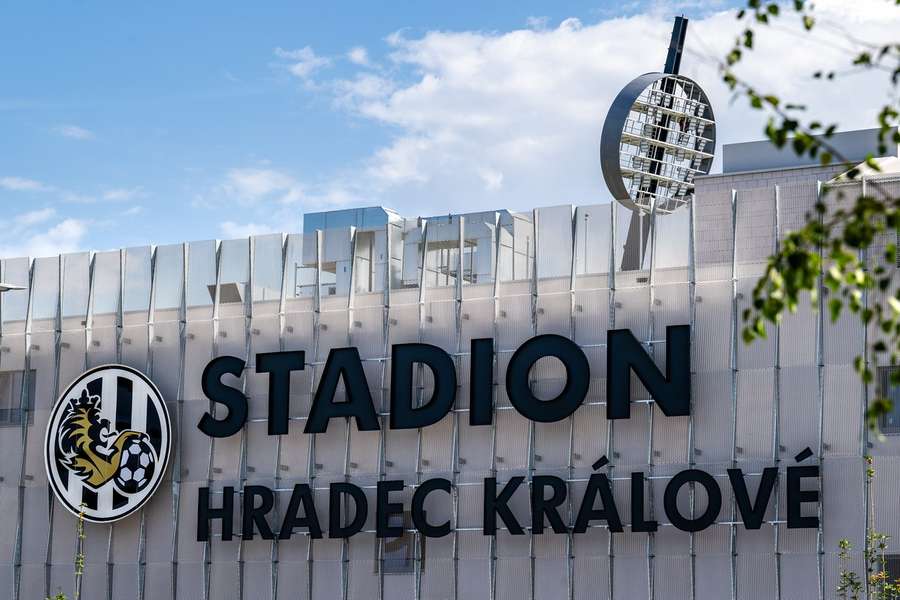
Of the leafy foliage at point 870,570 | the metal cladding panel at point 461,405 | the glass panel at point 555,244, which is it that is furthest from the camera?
the glass panel at point 555,244

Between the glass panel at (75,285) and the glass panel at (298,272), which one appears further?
the glass panel at (75,285)

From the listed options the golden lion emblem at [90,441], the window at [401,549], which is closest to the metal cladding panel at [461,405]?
the window at [401,549]

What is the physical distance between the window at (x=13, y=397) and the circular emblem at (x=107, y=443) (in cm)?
148

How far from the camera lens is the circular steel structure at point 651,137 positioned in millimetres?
47656

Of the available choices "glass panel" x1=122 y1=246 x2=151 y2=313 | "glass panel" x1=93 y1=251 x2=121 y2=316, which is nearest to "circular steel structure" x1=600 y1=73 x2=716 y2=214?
"glass panel" x1=122 y1=246 x2=151 y2=313

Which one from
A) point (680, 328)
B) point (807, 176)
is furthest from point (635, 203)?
point (680, 328)

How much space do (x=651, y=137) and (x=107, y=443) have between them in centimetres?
1930

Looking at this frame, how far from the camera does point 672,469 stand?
3894 centimetres

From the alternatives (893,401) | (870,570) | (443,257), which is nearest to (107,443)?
(443,257)

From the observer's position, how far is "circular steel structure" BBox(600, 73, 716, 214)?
1876 inches

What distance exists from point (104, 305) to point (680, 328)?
18370mm

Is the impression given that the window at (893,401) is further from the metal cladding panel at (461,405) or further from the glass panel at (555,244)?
the glass panel at (555,244)

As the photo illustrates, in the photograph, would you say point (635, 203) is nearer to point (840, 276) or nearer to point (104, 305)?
point (104, 305)

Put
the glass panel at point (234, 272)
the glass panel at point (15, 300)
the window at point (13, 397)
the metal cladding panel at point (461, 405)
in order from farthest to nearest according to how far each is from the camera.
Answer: the glass panel at point (15, 300), the window at point (13, 397), the glass panel at point (234, 272), the metal cladding panel at point (461, 405)
